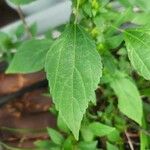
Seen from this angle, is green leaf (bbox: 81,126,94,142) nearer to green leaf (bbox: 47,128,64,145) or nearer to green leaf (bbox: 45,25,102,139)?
green leaf (bbox: 47,128,64,145)

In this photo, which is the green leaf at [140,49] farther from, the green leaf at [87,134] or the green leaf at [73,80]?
the green leaf at [87,134]

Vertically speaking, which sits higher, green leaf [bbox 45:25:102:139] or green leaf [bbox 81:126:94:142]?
green leaf [bbox 45:25:102:139]

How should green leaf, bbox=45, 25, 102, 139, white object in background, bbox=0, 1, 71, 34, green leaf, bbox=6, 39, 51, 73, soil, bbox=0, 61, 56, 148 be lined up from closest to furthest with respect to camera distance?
green leaf, bbox=45, 25, 102, 139 → green leaf, bbox=6, 39, 51, 73 → soil, bbox=0, 61, 56, 148 → white object in background, bbox=0, 1, 71, 34

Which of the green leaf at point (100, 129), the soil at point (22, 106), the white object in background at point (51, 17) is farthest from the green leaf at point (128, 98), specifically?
the white object in background at point (51, 17)

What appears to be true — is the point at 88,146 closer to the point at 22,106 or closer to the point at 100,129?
the point at 100,129

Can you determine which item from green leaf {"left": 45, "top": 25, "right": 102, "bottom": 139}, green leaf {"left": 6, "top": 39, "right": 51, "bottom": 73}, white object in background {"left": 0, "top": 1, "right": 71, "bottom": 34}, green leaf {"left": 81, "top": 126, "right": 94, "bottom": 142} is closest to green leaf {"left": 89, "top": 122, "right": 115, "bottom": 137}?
green leaf {"left": 81, "top": 126, "right": 94, "bottom": 142}

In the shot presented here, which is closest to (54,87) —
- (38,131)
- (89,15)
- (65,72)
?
(65,72)
